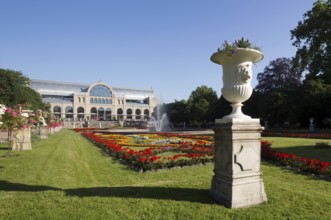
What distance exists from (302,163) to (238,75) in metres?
5.63

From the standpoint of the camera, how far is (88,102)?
3898 inches

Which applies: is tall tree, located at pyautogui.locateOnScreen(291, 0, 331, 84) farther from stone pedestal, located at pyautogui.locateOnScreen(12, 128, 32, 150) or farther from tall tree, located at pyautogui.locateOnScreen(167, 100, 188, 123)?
tall tree, located at pyautogui.locateOnScreen(167, 100, 188, 123)

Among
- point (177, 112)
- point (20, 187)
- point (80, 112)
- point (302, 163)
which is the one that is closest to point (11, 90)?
point (20, 187)

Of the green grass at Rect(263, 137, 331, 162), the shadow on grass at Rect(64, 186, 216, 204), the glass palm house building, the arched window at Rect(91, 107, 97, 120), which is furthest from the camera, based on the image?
the arched window at Rect(91, 107, 97, 120)

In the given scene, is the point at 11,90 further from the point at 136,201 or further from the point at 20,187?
the point at 136,201

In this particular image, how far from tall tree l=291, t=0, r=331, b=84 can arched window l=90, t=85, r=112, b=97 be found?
84763 mm

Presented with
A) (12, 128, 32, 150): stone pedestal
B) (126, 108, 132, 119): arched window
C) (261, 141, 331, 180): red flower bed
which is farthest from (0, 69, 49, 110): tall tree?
(126, 108, 132, 119): arched window

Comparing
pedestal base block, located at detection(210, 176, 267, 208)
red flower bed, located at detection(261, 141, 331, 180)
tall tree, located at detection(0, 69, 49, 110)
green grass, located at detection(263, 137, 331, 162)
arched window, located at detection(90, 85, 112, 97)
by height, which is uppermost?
arched window, located at detection(90, 85, 112, 97)

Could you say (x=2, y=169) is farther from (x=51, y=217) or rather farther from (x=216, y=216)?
(x=216, y=216)

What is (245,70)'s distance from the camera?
4.64 meters

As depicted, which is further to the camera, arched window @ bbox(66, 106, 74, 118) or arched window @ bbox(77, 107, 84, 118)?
arched window @ bbox(77, 107, 84, 118)

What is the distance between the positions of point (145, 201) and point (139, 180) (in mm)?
2804

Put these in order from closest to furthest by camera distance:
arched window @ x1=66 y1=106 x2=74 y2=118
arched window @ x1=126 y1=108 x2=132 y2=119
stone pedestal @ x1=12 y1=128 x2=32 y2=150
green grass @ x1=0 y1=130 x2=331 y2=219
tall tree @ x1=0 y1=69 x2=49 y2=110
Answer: green grass @ x1=0 y1=130 x2=331 y2=219 < stone pedestal @ x1=12 y1=128 x2=32 y2=150 < tall tree @ x1=0 y1=69 x2=49 y2=110 < arched window @ x1=66 y1=106 x2=74 y2=118 < arched window @ x1=126 y1=108 x2=132 y2=119

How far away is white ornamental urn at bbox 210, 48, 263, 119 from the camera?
4.63 meters
